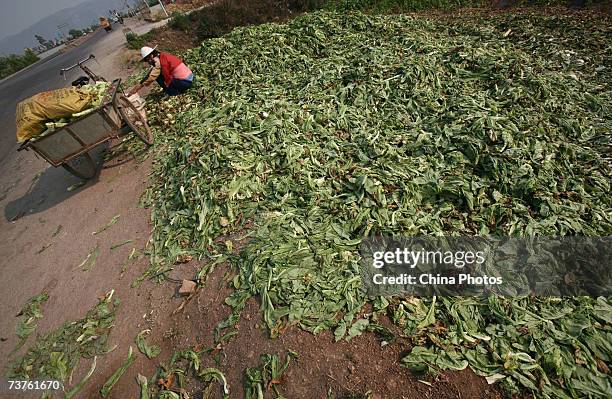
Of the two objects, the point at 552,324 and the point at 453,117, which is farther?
the point at 453,117

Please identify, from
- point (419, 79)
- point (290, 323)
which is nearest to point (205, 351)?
point (290, 323)

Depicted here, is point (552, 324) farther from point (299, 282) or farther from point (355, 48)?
point (355, 48)

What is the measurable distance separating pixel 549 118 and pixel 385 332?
205 inches

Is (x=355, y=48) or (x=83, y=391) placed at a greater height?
(x=355, y=48)

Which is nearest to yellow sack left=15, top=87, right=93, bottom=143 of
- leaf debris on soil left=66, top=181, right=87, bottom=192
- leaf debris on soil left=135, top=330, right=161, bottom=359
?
leaf debris on soil left=66, top=181, right=87, bottom=192

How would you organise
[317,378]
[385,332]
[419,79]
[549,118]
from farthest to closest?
[419,79] → [549,118] → [385,332] → [317,378]

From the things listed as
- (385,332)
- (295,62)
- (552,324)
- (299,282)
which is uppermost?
(295,62)

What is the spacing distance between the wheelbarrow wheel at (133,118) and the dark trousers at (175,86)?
133cm

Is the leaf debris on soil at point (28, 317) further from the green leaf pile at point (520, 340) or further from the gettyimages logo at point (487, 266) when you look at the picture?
the green leaf pile at point (520, 340)

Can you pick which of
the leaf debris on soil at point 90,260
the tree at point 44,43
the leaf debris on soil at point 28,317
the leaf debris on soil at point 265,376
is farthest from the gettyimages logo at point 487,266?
the tree at point 44,43

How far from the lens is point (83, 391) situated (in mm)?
3861

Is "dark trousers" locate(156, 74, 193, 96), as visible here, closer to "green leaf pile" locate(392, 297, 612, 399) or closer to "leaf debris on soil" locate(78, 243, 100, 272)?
"leaf debris on soil" locate(78, 243, 100, 272)

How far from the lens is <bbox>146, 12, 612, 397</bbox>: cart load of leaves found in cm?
332

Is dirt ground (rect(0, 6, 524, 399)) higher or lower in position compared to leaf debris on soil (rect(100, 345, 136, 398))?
higher
